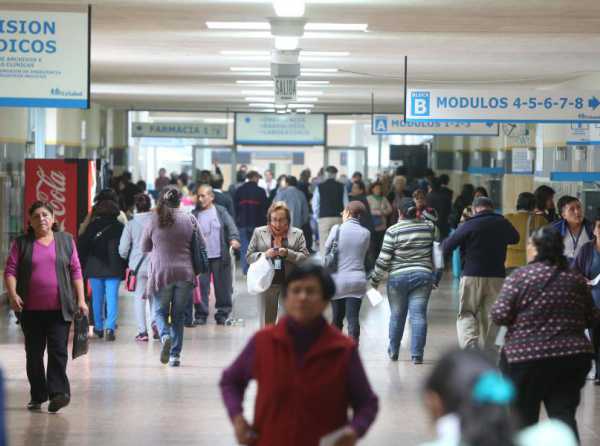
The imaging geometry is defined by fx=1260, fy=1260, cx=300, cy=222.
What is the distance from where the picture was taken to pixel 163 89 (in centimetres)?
2308

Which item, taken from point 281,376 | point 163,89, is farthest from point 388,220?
point 281,376

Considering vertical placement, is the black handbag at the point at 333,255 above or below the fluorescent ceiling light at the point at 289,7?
below

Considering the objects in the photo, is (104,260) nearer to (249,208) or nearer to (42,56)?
(42,56)

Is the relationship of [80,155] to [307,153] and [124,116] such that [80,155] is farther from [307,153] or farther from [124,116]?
[307,153]

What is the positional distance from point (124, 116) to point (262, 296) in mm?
23186

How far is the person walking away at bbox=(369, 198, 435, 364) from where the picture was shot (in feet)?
37.6

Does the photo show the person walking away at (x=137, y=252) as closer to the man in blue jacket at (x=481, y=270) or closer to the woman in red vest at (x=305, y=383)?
the man in blue jacket at (x=481, y=270)

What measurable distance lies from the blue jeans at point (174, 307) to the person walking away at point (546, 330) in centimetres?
480

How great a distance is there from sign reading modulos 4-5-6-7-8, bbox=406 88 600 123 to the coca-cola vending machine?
388 centimetres

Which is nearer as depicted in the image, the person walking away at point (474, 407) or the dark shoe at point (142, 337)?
the person walking away at point (474, 407)

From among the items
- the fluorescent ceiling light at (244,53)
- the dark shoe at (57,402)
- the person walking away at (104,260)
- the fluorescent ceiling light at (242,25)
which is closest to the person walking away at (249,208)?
the fluorescent ceiling light at (244,53)

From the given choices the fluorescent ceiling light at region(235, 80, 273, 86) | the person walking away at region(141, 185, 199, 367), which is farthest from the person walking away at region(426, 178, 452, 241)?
the person walking away at region(141, 185, 199, 367)

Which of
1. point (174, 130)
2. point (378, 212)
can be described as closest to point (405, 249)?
point (378, 212)

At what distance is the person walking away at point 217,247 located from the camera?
13641 millimetres
